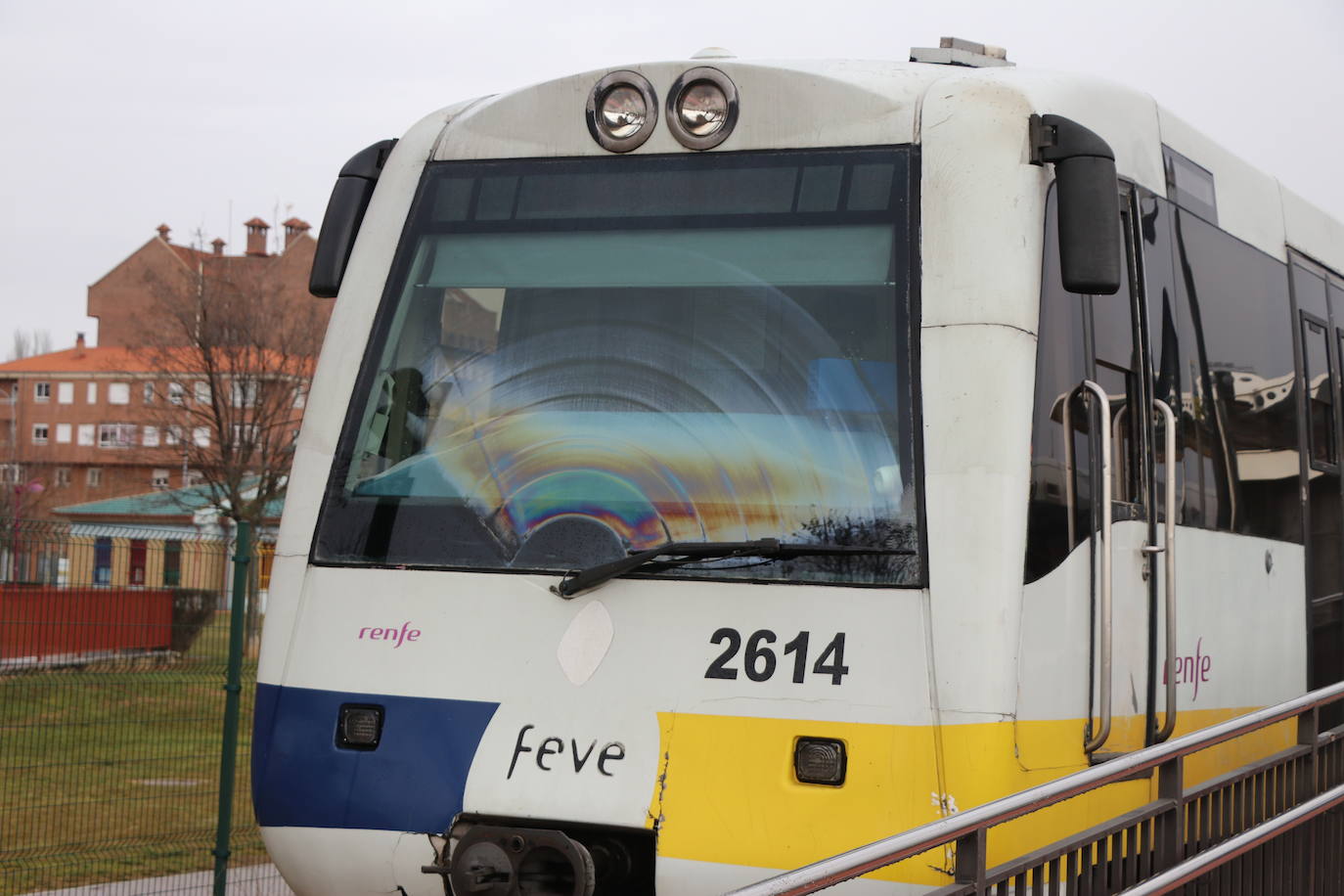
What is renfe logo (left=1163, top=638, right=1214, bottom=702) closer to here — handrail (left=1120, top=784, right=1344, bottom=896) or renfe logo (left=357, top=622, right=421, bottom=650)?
handrail (left=1120, top=784, right=1344, bottom=896)

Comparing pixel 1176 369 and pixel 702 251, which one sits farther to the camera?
pixel 1176 369

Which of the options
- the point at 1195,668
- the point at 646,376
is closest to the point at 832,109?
the point at 646,376

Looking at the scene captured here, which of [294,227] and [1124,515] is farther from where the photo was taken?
[294,227]

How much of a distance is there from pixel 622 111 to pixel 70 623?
15.1ft

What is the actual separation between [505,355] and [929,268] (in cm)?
139

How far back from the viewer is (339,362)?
5836mm

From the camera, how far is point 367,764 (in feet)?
17.3

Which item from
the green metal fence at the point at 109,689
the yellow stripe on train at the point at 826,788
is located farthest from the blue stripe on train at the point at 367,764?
the green metal fence at the point at 109,689

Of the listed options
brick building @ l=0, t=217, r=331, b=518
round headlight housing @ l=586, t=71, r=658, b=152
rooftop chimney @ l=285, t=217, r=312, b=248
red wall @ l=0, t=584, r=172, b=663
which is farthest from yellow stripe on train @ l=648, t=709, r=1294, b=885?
rooftop chimney @ l=285, t=217, r=312, b=248

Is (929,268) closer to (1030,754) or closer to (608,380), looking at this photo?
(608,380)

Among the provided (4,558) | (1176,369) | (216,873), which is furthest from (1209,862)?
(4,558)

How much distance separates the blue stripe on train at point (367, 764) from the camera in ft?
17.0

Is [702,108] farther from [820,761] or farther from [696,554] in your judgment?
[820,761]

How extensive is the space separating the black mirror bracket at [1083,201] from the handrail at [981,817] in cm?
136
